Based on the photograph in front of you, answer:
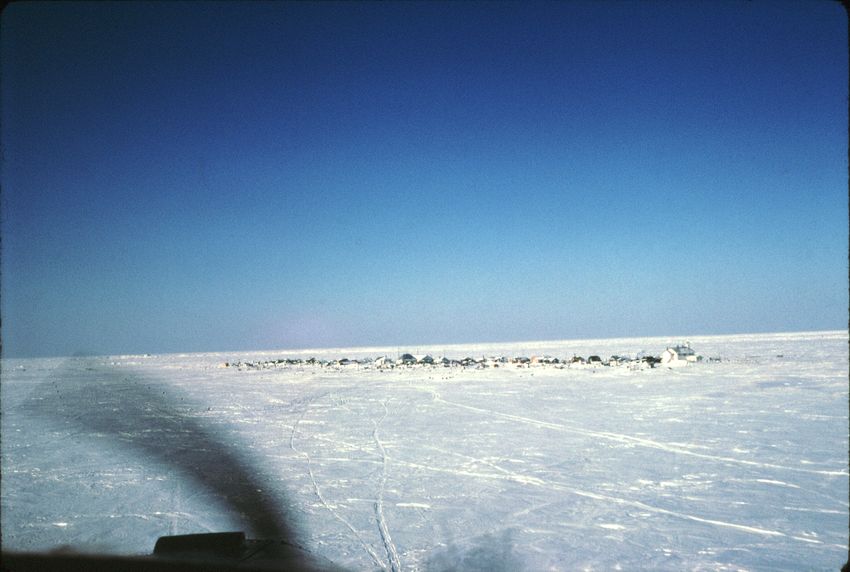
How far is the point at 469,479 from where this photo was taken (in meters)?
6.42

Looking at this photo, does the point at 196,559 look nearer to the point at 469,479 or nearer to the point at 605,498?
the point at 605,498

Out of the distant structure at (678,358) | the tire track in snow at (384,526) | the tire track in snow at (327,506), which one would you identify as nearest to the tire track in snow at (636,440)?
the tire track in snow at (384,526)

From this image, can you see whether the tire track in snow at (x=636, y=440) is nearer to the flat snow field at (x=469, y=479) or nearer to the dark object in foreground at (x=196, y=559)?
the flat snow field at (x=469, y=479)

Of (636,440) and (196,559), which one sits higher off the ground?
(196,559)

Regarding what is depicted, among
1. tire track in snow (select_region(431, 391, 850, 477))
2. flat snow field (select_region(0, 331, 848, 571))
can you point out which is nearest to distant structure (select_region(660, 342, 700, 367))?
flat snow field (select_region(0, 331, 848, 571))

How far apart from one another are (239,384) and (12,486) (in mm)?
14747

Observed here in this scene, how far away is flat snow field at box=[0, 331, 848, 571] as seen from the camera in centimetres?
436

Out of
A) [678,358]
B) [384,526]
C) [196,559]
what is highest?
[196,559]

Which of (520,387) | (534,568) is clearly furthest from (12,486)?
(520,387)

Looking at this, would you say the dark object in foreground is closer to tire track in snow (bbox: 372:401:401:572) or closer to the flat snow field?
the flat snow field

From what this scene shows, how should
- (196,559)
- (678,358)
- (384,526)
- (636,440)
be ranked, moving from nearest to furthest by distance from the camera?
(196,559) < (384,526) < (636,440) < (678,358)

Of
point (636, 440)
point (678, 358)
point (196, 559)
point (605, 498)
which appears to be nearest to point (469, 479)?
point (605, 498)

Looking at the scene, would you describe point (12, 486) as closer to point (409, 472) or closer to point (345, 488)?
point (345, 488)

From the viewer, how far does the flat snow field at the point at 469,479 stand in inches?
172
